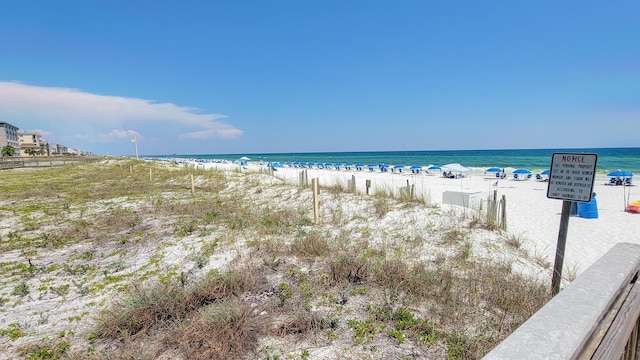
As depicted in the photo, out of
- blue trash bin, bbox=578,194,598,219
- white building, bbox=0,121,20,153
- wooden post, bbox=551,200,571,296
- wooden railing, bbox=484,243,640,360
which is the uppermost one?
white building, bbox=0,121,20,153

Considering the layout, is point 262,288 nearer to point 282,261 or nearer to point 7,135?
point 282,261

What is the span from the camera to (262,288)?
13.1ft

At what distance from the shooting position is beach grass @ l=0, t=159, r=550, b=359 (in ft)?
9.37

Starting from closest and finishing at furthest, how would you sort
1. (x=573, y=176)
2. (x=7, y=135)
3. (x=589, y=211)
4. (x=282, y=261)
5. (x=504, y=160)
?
(x=573, y=176) → (x=282, y=261) → (x=589, y=211) → (x=504, y=160) → (x=7, y=135)

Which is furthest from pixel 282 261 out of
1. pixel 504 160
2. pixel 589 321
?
pixel 504 160

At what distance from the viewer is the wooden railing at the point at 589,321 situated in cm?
85

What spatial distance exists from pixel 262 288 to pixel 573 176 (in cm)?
390

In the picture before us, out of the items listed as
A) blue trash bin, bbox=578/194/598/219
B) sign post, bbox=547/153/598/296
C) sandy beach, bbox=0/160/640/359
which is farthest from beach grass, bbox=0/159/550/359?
blue trash bin, bbox=578/194/598/219

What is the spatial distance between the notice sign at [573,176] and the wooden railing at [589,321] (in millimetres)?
1734

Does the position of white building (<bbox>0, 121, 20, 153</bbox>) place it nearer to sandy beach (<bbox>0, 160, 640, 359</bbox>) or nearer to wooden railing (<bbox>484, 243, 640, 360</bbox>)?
sandy beach (<bbox>0, 160, 640, 359</bbox>)

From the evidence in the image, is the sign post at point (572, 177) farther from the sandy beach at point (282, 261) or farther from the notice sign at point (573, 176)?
the sandy beach at point (282, 261)

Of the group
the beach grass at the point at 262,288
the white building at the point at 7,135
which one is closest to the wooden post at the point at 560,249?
the beach grass at the point at 262,288

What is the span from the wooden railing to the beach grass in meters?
1.58

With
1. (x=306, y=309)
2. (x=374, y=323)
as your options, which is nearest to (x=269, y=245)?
(x=306, y=309)
